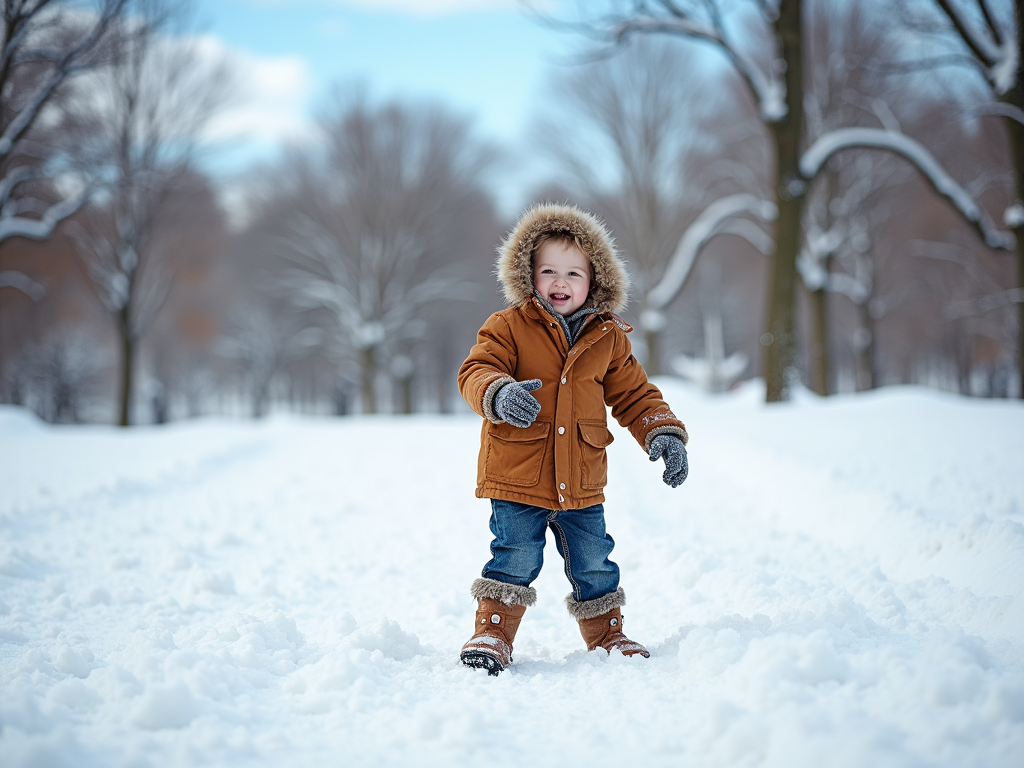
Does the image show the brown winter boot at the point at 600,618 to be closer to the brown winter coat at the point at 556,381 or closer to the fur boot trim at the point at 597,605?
the fur boot trim at the point at 597,605

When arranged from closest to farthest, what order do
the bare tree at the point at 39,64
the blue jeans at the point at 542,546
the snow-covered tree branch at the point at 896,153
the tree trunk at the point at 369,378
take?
1. the blue jeans at the point at 542,546
2. the bare tree at the point at 39,64
3. the snow-covered tree branch at the point at 896,153
4. the tree trunk at the point at 369,378

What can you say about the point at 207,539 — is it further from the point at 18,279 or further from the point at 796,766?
the point at 18,279

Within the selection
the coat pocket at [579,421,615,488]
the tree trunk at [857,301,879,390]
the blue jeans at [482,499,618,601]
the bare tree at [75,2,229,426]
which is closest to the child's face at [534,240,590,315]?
the coat pocket at [579,421,615,488]

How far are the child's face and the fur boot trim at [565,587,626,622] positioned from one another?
3.96 ft

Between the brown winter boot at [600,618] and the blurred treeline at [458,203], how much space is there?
898 cm

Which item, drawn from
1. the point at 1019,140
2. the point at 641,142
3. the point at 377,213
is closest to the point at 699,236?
the point at 1019,140

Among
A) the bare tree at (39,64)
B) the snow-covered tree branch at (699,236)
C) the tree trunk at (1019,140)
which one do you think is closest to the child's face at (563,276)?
the bare tree at (39,64)

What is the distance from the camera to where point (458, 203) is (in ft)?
81.1

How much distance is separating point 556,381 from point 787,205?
9.21m

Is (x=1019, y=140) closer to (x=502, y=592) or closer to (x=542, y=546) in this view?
(x=542, y=546)

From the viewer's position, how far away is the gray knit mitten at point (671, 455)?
9.62 feet

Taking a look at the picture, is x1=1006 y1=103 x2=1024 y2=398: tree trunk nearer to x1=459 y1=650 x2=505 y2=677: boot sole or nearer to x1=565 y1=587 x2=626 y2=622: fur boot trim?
x1=565 y1=587 x2=626 y2=622: fur boot trim

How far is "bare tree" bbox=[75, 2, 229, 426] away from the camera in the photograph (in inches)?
679

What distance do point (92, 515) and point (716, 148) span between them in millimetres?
19900
